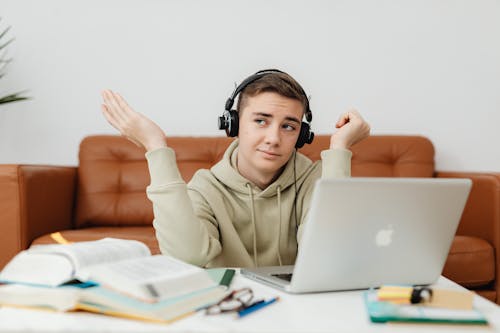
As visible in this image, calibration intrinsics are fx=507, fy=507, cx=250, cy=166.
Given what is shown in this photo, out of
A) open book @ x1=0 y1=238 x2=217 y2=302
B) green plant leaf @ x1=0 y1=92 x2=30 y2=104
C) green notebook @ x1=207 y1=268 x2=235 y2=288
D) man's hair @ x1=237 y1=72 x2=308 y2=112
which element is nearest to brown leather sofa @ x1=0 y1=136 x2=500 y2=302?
green plant leaf @ x1=0 y1=92 x2=30 y2=104

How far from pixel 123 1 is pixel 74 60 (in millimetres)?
425

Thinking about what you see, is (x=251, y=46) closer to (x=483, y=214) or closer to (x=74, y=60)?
(x=74, y=60)

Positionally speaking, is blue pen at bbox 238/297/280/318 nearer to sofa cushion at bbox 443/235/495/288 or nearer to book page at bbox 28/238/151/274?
book page at bbox 28/238/151/274

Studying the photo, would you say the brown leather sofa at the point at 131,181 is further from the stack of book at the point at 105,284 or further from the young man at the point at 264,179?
the stack of book at the point at 105,284

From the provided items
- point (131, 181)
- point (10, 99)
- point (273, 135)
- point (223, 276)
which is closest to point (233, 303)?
point (223, 276)

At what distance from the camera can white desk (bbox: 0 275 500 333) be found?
669 mm

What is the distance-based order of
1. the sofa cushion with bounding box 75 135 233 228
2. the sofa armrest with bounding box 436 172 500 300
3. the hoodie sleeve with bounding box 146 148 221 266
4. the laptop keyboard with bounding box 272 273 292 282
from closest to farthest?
the laptop keyboard with bounding box 272 273 292 282 < the hoodie sleeve with bounding box 146 148 221 266 < the sofa armrest with bounding box 436 172 500 300 < the sofa cushion with bounding box 75 135 233 228

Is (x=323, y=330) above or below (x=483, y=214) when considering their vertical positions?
above

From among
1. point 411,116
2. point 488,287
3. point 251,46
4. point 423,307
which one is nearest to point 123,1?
point 251,46

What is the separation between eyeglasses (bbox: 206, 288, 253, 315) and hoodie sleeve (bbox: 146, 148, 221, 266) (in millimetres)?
382

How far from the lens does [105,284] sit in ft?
2.46

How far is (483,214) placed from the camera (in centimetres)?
211

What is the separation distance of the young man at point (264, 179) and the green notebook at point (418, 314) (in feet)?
1.88

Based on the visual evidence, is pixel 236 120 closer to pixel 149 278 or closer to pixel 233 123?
pixel 233 123
